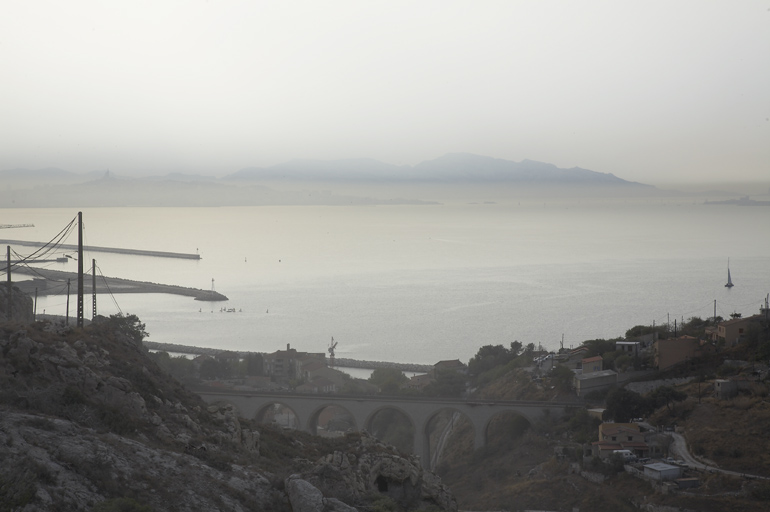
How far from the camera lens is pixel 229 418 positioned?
930cm

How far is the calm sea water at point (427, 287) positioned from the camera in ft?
114

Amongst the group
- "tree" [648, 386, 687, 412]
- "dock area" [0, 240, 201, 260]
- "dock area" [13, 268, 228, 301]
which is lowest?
"tree" [648, 386, 687, 412]

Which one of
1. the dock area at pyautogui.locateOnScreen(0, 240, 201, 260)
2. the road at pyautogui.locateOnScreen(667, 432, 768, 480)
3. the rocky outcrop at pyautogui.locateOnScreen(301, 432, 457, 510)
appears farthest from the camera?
the dock area at pyautogui.locateOnScreen(0, 240, 201, 260)

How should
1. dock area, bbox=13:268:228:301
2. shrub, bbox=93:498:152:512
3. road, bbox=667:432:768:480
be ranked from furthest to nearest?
dock area, bbox=13:268:228:301
road, bbox=667:432:768:480
shrub, bbox=93:498:152:512

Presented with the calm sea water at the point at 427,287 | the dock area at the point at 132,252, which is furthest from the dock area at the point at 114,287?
the dock area at the point at 132,252

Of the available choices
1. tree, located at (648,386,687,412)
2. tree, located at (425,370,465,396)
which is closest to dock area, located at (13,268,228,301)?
tree, located at (425,370,465,396)

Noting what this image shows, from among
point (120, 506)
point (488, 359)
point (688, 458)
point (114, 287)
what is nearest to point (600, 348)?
point (488, 359)

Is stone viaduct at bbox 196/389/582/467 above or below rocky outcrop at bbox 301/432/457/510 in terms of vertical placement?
below

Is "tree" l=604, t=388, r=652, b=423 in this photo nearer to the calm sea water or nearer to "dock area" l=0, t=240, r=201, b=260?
the calm sea water

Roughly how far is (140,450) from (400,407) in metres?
13.2

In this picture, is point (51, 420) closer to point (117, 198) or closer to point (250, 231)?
point (250, 231)

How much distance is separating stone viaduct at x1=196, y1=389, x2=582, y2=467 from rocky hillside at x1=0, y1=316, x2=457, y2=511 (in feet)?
31.0

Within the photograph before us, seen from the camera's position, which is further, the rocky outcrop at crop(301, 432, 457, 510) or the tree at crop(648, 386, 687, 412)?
the tree at crop(648, 386, 687, 412)

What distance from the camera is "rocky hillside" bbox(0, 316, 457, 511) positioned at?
584 centimetres
